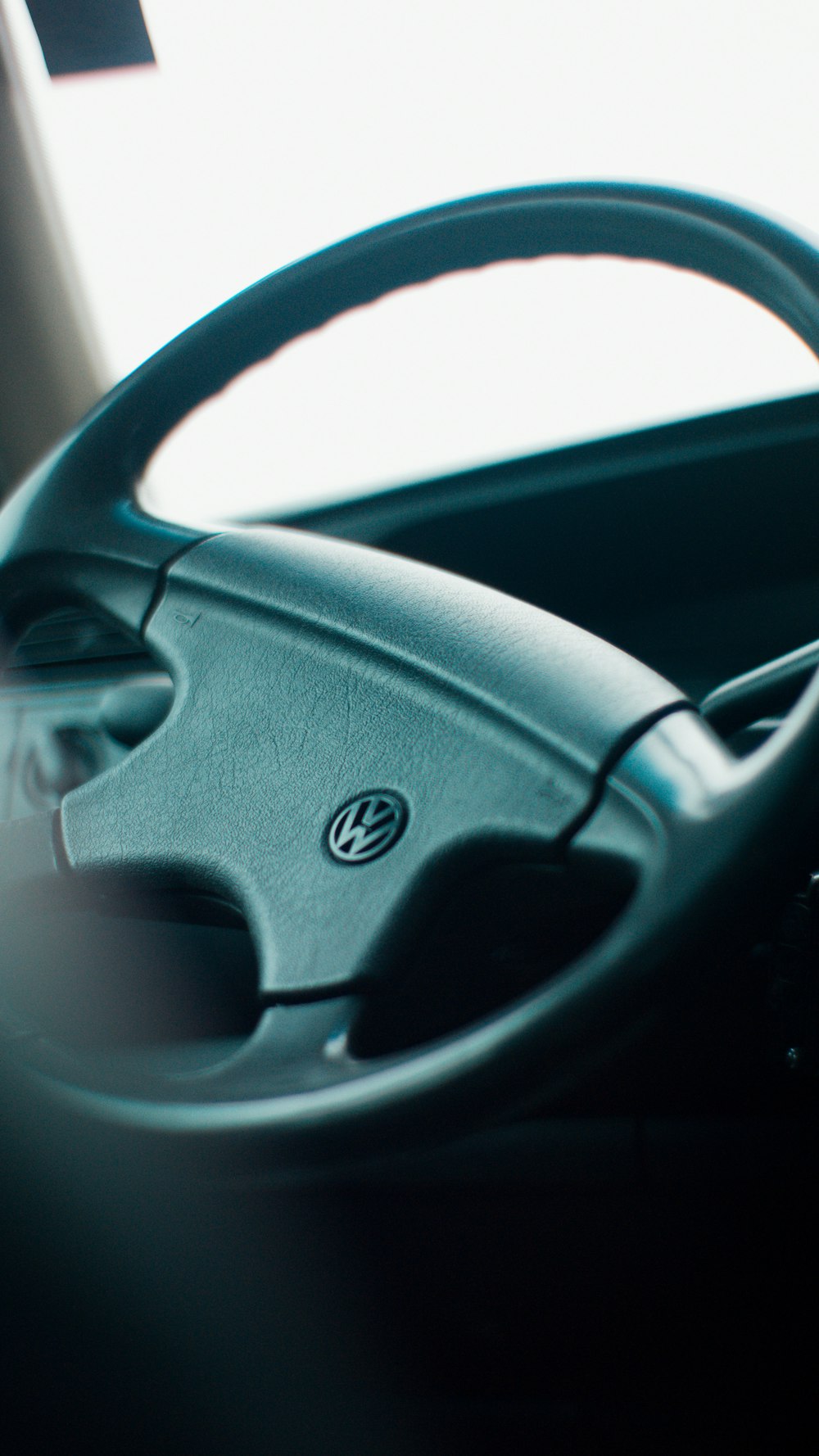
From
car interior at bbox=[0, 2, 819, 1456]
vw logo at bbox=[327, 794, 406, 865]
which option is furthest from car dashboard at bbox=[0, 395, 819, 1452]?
vw logo at bbox=[327, 794, 406, 865]

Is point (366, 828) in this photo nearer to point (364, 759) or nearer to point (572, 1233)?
point (364, 759)

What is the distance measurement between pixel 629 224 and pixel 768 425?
53cm

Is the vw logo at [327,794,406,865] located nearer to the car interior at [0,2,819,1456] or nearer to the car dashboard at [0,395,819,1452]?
the car interior at [0,2,819,1456]

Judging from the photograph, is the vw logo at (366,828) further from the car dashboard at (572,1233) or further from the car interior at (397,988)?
the car dashboard at (572,1233)

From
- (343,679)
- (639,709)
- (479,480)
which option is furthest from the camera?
(479,480)

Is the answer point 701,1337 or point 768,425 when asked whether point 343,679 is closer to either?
point 701,1337

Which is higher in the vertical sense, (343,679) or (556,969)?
(343,679)

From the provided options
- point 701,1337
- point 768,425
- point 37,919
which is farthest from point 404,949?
point 768,425

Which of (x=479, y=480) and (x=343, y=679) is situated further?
(x=479, y=480)

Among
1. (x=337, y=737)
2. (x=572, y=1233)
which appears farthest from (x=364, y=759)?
(x=572, y=1233)

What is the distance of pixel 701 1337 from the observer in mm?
769

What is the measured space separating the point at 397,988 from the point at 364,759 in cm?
12

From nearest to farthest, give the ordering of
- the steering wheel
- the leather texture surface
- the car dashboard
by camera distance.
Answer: the steering wheel → the leather texture surface → the car dashboard

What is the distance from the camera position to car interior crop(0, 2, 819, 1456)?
417 millimetres
